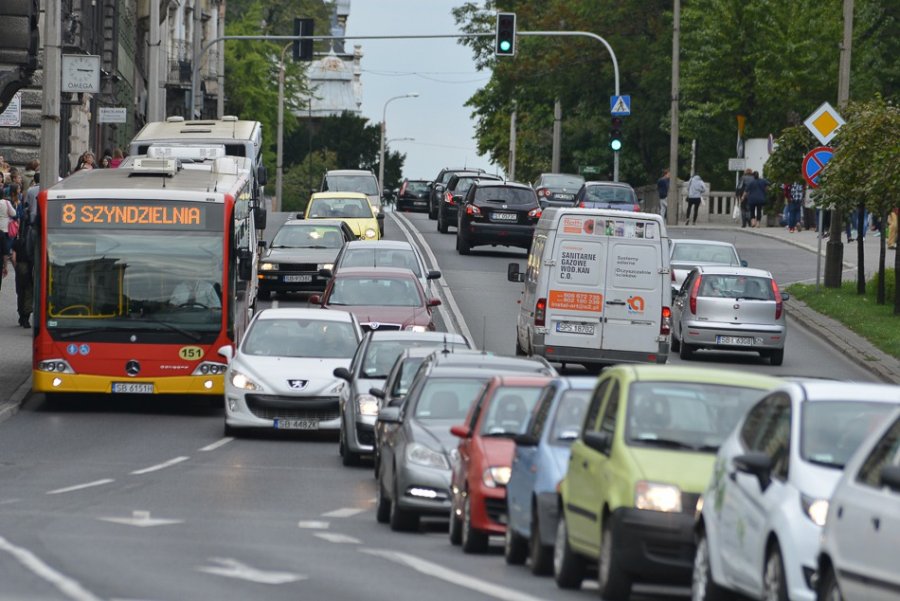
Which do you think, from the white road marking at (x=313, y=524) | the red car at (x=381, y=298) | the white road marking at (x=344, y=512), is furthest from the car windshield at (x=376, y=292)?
the white road marking at (x=313, y=524)

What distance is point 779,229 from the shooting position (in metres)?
64.1

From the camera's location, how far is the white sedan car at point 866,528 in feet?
26.4

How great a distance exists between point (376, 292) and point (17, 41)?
22.1 ft

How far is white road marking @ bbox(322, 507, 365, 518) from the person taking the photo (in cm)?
1772

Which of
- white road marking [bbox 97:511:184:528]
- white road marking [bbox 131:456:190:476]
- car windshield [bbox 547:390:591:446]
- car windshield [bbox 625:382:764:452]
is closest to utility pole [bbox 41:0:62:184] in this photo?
white road marking [bbox 131:456:190:476]

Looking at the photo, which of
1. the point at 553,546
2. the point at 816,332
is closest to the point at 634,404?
the point at 553,546

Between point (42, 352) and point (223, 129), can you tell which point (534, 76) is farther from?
point (42, 352)

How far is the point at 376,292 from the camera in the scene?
32.4 m

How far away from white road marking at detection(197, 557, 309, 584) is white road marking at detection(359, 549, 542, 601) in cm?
92

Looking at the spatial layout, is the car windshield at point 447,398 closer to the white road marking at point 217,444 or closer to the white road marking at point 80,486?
the white road marking at point 80,486

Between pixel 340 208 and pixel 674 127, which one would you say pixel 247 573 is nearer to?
pixel 340 208

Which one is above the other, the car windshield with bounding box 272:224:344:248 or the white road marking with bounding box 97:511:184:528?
the car windshield with bounding box 272:224:344:248

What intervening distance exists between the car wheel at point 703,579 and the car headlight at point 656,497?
1.57ft

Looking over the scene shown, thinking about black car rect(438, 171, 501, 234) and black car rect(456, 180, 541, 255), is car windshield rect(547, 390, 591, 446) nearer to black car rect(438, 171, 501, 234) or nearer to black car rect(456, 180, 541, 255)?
black car rect(456, 180, 541, 255)
